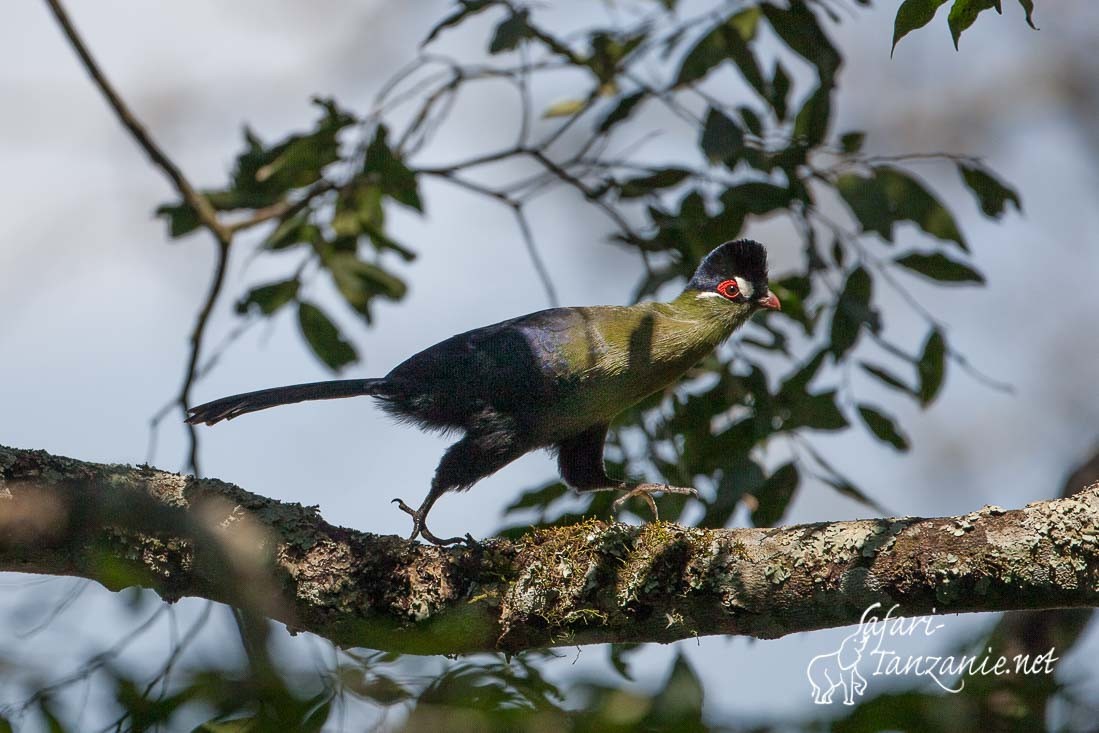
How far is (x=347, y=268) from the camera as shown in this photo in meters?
4.24

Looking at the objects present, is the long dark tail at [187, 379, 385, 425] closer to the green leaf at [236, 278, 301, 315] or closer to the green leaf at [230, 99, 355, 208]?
the green leaf at [236, 278, 301, 315]

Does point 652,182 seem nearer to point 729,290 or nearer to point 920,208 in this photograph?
point 729,290

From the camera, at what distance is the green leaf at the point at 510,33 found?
3.79 m

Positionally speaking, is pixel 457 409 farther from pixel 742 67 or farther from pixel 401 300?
pixel 742 67

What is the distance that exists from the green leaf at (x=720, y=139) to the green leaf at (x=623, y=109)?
462 millimetres

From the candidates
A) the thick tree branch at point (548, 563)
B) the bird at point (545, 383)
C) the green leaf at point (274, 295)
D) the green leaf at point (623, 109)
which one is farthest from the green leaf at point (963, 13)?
the green leaf at point (274, 295)

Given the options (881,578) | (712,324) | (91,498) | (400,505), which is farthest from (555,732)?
(712,324)

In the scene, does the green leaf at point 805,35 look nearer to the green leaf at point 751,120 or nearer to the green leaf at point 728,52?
the green leaf at point 728,52

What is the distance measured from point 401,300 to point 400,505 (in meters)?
1.16

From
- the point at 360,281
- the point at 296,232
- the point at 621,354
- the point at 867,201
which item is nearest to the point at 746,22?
the point at 867,201

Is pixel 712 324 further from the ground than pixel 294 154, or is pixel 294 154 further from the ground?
pixel 294 154

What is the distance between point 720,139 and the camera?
3.55 metres

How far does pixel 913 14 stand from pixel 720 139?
5.93ft

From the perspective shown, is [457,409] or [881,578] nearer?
[881,578]
